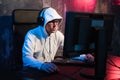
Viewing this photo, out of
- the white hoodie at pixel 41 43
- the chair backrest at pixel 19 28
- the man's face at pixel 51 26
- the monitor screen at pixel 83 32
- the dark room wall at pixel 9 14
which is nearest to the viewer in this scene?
the monitor screen at pixel 83 32

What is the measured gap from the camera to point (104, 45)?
5.91ft

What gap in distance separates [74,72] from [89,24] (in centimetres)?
44

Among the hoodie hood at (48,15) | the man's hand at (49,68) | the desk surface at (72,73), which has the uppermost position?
the hoodie hood at (48,15)

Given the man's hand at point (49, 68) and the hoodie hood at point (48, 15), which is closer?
the man's hand at point (49, 68)

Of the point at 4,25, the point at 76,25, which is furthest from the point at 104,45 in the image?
the point at 4,25

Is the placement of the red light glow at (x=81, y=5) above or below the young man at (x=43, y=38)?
above

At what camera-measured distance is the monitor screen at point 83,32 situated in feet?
5.76

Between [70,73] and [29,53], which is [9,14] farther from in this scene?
[70,73]

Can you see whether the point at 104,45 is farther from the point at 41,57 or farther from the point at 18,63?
the point at 18,63

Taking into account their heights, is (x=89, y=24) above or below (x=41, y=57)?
above

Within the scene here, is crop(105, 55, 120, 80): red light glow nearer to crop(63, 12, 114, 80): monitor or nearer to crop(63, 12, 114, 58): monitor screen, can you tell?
crop(63, 12, 114, 80): monitor

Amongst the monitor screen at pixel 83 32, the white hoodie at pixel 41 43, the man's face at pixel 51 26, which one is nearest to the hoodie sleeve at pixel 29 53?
the white hoodie at pixel 41 43

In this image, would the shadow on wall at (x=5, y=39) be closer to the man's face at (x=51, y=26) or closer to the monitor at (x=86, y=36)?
the man's face at (x=51, y=26)

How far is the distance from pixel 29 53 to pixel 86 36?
70 centimetres
